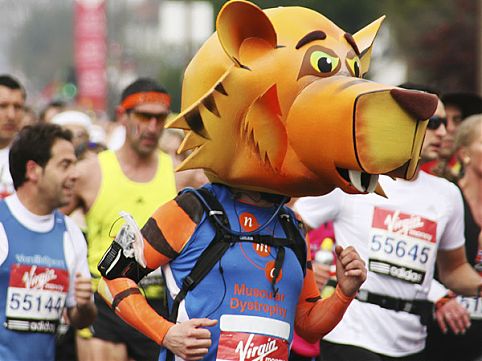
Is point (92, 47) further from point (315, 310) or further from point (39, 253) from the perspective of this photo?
point (315, 310)

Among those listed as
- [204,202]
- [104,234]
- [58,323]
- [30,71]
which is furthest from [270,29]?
[30,71]

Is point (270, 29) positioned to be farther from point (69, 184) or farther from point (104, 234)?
point (104, 234)

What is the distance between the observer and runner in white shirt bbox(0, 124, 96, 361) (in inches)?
247

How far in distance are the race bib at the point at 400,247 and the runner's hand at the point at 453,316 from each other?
1.47 feet

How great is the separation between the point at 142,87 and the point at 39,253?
7.52ft

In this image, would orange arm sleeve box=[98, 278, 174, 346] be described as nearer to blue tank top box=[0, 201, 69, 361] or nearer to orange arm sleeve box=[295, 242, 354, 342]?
orange arm sleeve box=[295, 242, 354, 342]

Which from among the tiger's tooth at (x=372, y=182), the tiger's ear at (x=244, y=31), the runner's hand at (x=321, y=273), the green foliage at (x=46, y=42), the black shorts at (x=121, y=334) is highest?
the green foliage at (x=46, y=42)

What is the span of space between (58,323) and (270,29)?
8.23 ft

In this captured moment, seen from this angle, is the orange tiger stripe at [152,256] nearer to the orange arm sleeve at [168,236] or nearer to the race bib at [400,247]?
the orange arm sleeve at [168,236]

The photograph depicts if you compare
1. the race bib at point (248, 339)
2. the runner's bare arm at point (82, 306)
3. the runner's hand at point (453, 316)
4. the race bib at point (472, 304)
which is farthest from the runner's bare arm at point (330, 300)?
the race bib at point (472, 304)

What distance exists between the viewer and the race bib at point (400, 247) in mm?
6469

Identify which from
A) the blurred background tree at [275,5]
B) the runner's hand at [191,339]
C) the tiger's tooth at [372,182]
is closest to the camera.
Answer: the runner's hand at [191,339]

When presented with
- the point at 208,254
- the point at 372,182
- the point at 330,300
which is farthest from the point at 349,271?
the point at 208,254

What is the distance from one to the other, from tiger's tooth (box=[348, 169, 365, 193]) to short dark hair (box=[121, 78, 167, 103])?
3.91 meters
